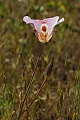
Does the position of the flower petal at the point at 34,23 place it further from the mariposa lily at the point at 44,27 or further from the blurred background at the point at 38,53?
the blurred background at the point at 38,53

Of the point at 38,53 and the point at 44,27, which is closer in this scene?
the point at 44,27

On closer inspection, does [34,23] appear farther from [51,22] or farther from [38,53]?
[38,53]

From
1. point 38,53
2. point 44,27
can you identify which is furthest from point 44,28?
point 38,53

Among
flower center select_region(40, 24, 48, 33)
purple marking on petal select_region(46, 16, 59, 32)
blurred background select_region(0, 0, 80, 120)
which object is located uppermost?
purple marking on petal select_region(46, 16, 59, 32)

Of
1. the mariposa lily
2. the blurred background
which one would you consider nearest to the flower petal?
the mariposa lily

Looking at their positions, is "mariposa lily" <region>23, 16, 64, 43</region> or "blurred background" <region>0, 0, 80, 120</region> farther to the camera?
"blurred background" <region>0, 0, 80, 120</region>

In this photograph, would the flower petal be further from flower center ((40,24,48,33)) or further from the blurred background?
the blurred background

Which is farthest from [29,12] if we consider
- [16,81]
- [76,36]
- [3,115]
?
[3,115]

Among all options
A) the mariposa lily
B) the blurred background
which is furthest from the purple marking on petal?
the blurred background

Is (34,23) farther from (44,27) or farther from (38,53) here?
(38,53)

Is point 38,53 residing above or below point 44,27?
below

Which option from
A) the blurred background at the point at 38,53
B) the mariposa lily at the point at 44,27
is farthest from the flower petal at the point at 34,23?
the blurred background at the point at 38,53

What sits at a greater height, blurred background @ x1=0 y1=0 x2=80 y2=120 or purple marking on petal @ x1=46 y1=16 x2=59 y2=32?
purple marking on petal @ x1=46 y1=16 x2=59 y2=32
